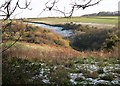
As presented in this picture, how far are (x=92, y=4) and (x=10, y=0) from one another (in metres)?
1.56

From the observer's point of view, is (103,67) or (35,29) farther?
(35,29)

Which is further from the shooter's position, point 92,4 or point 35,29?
point 35,29

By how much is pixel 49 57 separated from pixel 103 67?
315cm

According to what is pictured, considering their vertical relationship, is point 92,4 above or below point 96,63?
above

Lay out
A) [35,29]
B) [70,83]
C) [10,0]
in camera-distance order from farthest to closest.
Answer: [35,29] → [70,83] → [10,0]

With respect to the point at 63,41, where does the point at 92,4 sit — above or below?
above

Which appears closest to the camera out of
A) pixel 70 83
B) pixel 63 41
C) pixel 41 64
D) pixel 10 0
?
pixel 10 0

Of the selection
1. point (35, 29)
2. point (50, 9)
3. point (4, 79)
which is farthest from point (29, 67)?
point (35, 29)

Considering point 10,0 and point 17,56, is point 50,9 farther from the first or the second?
point 17,56

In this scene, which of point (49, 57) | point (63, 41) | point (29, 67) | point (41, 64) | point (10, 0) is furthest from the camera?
point (63, 41)

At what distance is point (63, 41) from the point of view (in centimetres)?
3116

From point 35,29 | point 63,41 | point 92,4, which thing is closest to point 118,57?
point 92,4

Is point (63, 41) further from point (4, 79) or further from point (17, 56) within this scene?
point (4, 79)

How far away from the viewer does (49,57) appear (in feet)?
50.7
